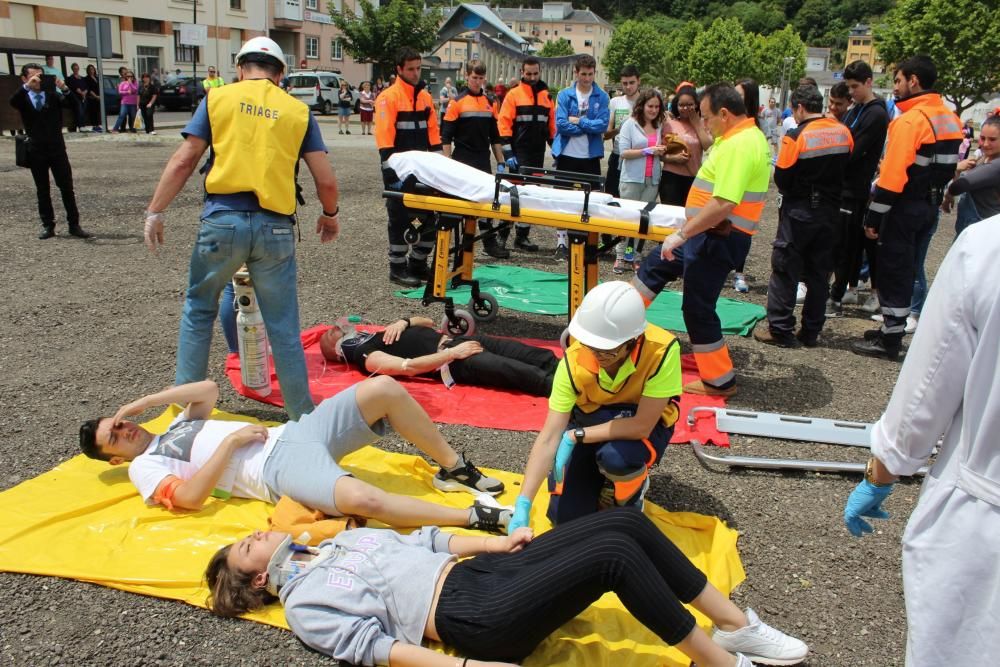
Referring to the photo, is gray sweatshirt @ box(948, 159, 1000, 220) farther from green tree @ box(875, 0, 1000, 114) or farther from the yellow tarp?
green tree @ box(875, 0, 1000, 114)

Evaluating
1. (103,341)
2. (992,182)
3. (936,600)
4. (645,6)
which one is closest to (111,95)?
(103,341)

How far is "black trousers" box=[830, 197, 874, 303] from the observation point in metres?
7.03

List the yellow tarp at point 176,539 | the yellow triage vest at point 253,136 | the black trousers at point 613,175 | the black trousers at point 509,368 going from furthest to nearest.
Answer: the black trousers at point 613,175
the black trousers at point 509,368
the yellow triage vest at point 253,136
the yellow tarp at point 176,539

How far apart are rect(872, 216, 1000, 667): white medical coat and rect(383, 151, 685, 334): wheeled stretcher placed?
3730mm

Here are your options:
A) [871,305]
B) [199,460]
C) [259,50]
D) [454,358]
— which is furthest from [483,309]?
[871,305]

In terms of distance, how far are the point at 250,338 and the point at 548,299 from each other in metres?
3.22

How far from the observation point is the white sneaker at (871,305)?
7.46 meters

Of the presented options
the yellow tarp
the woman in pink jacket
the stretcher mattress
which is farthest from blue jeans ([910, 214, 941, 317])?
the woman in pink jacket

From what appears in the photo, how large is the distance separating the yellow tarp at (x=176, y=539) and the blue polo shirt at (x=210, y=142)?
143 cm

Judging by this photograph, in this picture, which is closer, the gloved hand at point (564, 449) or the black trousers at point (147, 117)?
the gloved hand at point (564, 449)

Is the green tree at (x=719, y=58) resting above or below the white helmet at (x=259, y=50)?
above

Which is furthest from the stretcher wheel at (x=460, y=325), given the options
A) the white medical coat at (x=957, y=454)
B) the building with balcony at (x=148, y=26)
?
the building with balcony at (x=148, y=26)

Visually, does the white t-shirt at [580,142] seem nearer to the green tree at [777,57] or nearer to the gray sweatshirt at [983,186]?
the gray sweatshirt at [983,186]

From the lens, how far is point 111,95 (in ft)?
77.2
